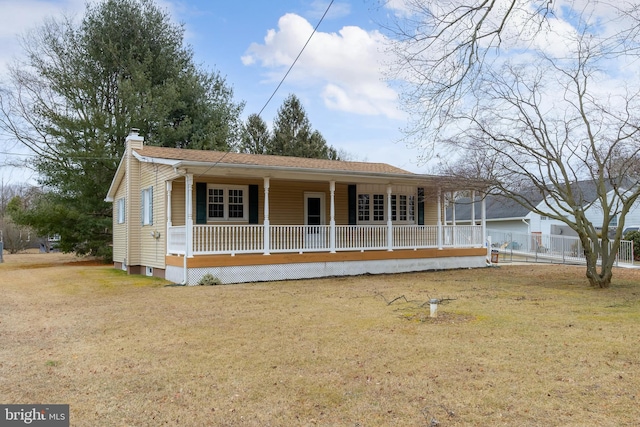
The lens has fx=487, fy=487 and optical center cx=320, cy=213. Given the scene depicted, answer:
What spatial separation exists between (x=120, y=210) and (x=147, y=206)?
3.99 meters

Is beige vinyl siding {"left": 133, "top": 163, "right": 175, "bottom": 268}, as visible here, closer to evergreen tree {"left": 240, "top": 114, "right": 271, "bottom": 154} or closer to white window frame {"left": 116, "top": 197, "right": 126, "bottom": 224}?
white window frame {"left": 116, "top": 197, "right": 126, "bottom": 224}

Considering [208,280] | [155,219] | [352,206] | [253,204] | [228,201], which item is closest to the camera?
[208,280]

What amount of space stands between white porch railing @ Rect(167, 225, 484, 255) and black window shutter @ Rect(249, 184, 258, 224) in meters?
0.37

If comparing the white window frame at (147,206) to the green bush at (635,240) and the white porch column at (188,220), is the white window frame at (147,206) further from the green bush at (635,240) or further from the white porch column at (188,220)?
the green bush at (635,240)

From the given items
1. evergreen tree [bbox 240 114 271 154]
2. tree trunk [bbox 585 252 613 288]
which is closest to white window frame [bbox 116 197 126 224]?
tree trunk [bbox 585 252 613 288]

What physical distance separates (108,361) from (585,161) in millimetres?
12223

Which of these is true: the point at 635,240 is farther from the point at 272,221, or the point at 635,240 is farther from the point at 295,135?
the point at 295,135

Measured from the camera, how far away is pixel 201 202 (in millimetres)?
14586

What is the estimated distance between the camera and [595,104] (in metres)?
12.0

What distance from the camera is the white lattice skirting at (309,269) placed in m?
13.4

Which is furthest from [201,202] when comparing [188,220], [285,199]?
[285,199]

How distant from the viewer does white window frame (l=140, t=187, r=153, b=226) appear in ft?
53.5

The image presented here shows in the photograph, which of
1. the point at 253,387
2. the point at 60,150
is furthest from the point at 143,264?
the point at 253,387

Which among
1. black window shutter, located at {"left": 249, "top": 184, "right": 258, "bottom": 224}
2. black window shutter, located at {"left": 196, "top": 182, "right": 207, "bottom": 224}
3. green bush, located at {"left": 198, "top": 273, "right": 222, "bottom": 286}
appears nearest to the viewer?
green bush, located at {"left": 198, "top": 273, "right": 222, "bottom": 286}
